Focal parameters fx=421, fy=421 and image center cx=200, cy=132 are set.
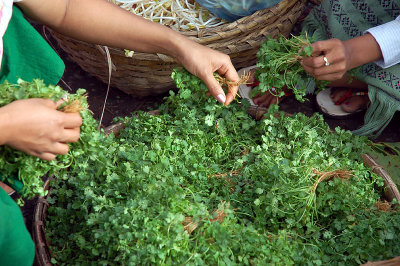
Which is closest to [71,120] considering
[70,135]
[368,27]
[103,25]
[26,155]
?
[70,135]

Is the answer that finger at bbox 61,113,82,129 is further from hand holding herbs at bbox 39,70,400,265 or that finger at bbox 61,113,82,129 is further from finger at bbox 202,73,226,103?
finger at bbox 202,73,226,103

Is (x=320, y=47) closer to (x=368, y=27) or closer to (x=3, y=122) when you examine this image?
(x=368, y=27)

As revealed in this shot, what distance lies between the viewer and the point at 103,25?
1.95 meters

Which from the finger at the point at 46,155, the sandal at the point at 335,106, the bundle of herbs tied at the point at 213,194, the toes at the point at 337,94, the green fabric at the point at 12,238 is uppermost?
the finger at the point at 46,155

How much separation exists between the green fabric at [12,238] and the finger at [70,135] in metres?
0.30

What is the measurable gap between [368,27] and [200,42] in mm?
1077

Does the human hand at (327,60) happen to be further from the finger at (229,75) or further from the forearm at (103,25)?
the forearm at (103,25)

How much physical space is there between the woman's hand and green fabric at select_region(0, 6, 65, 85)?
4.08 ft

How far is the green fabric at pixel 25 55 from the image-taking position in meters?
1.78

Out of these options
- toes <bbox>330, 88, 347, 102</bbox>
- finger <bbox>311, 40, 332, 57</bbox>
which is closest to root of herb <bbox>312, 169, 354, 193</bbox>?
finger <bbox>311, 40, 332, 57</bbox>

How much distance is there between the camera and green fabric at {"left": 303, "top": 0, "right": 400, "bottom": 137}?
2.60 meters

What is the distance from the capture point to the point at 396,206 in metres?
1.96

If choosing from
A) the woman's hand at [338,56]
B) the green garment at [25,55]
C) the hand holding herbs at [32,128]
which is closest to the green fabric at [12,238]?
the hand holding herbs at [32,128]

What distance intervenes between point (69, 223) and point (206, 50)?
1044 millimetres
